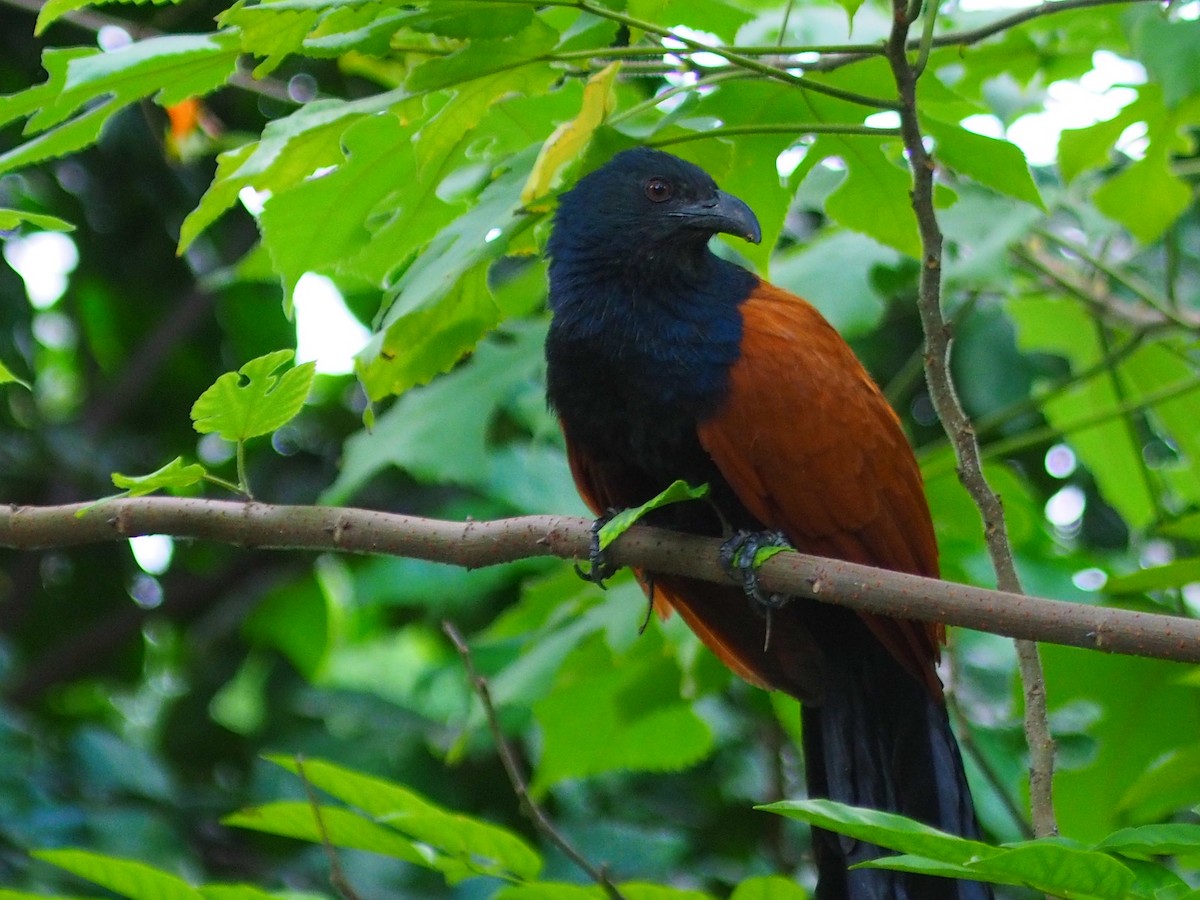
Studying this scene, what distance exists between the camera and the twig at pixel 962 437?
173 centimetres

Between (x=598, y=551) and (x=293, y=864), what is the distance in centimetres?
234

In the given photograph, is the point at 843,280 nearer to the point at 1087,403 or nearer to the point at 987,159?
the point at 1087,403

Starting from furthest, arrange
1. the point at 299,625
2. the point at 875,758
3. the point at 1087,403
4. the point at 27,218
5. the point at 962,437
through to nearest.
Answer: the point at 299,625 < the point at 1087,403 < the point at 875,758 < the point at 962,437 < the point at 27,218

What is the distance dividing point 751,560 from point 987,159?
28.6 inches

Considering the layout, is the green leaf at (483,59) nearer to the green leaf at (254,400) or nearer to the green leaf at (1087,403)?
the green leaf at (254,400)

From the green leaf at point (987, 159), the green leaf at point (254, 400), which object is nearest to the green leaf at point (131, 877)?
the green leaf at point (254, 400)

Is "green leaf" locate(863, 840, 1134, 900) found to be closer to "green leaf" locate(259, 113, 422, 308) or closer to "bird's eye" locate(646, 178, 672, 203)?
"green leaf" locate(259, 113, 422, 308)

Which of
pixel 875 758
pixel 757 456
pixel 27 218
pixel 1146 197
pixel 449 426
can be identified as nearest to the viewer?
pixel 27 218

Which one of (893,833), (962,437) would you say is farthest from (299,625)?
(893,833)

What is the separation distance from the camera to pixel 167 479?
5.31 feet

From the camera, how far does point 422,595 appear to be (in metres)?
3.92

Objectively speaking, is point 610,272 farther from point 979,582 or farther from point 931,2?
point 979,582

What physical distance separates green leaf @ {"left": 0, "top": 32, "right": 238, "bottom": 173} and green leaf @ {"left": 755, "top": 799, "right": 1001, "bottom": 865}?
4.07 ft

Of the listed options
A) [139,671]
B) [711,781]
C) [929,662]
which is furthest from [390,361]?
[139,671]
